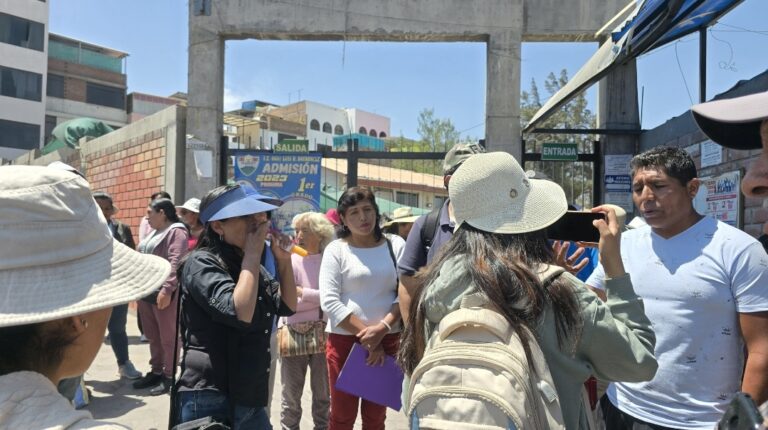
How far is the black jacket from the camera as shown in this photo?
2.19 meters

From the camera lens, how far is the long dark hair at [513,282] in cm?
137

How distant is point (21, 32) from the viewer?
117 ft

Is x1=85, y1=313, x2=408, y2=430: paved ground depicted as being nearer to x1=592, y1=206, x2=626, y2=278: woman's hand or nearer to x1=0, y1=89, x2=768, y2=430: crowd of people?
x1=0, y1=89, x2=768, y2=430: crowd of people

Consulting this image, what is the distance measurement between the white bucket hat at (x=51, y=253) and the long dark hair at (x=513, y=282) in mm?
815

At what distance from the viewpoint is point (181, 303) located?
2.40 metres

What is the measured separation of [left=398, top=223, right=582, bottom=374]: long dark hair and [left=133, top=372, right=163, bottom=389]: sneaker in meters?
4.31

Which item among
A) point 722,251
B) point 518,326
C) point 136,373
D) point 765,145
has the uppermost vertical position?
point 765,145

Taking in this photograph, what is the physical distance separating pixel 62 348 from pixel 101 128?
13.3m

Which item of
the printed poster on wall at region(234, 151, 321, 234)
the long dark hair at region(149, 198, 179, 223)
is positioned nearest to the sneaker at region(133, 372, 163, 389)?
the long dark hair at region(149, 198, 179, 223)

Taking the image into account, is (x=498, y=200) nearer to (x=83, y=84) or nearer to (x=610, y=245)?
(x=610, y=245)

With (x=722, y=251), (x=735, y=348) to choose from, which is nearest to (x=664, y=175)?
(x=722, y=251)

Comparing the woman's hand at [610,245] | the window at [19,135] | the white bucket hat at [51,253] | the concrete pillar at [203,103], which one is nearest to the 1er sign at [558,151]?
the concrete pillar at [203,103]

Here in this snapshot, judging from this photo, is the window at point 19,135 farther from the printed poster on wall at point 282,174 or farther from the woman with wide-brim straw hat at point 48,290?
the woman with wide-brim straw hat at point 48,290

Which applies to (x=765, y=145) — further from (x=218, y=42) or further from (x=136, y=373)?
(x=218, y=42)
